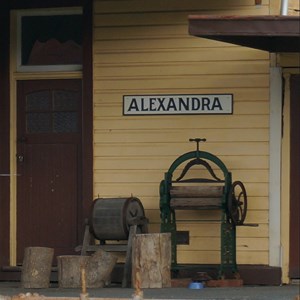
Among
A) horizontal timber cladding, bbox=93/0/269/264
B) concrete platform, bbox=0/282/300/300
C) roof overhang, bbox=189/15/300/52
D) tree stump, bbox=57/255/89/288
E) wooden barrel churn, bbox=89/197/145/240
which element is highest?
roof overhang, bbox=189/15/300/52

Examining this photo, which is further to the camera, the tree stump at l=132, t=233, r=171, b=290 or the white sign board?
the white sign board

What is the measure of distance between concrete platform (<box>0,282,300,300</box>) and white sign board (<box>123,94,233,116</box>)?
193 cm

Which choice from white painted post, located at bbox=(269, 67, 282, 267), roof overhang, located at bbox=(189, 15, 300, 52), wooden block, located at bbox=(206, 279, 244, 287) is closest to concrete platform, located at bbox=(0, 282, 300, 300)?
wooden block, located at bbox=(206, 279, 244, 287)

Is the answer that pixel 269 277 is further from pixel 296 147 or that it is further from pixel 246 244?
pixel 296 147

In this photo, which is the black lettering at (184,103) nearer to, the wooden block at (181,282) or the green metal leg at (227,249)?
the green metal leg at (227,249)

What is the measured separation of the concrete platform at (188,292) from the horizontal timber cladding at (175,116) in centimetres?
64

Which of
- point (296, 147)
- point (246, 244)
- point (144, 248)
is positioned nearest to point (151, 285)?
point (144, 248)

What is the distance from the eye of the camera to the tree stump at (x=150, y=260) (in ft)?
35.7

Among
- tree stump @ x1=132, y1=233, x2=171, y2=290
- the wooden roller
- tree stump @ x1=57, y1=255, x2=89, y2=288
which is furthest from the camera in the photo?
the wooden roller

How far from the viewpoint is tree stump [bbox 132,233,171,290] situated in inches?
428

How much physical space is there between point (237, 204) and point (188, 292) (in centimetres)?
121

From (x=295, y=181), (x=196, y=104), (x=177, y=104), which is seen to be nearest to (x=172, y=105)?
(x=177, y=104)

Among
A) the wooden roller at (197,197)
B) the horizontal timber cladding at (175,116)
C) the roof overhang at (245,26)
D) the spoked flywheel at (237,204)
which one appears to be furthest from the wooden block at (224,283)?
the roof overhang at (245,26)

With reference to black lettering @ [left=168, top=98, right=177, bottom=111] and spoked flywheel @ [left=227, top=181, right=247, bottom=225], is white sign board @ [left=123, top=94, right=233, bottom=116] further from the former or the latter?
spoked flywheel @ [left=227, top=181, right=247, bottom=225]
